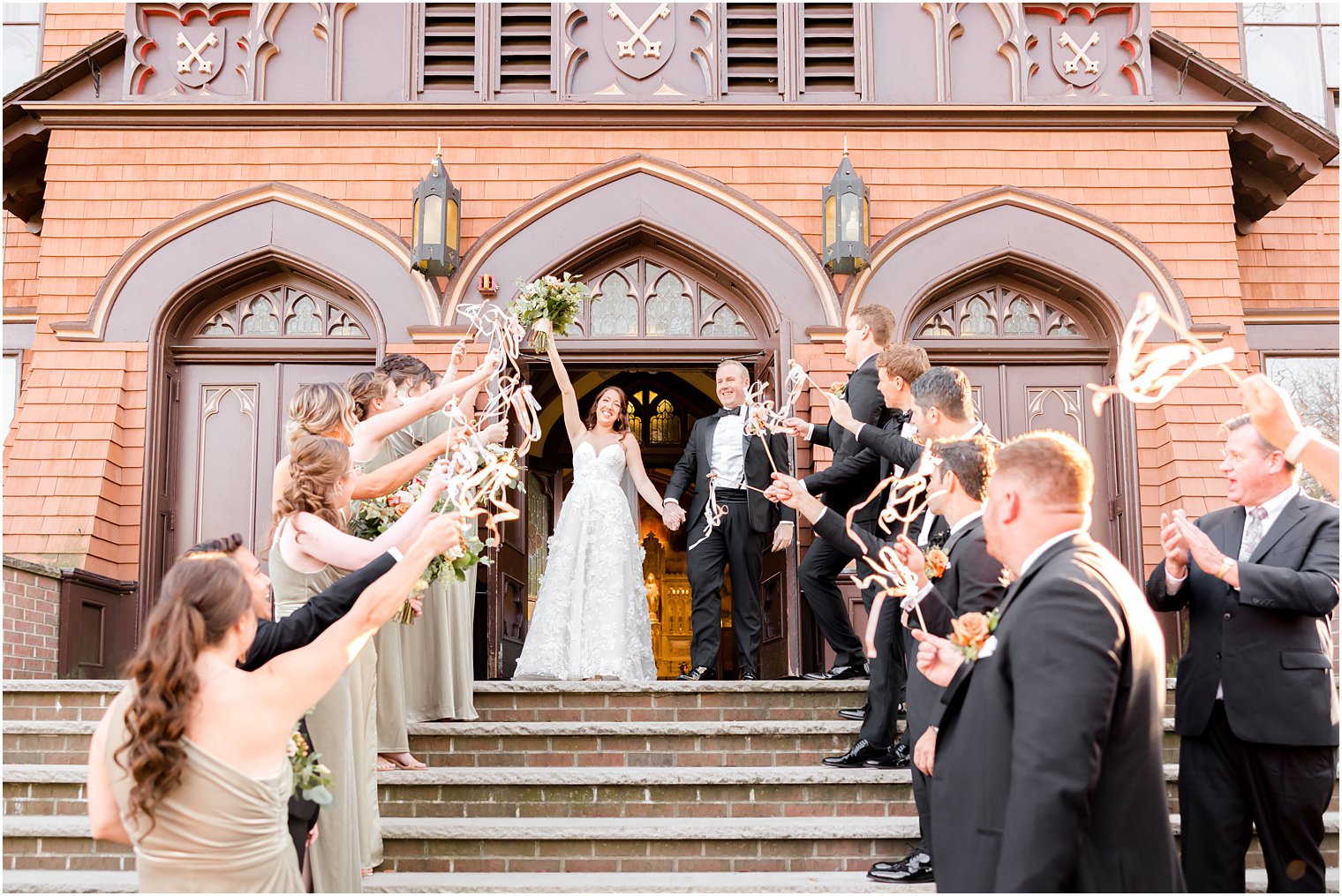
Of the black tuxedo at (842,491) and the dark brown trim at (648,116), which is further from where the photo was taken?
the dark brown trim at (648,116)

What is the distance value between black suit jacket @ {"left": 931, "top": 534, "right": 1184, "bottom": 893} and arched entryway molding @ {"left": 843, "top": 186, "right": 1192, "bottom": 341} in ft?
22.0

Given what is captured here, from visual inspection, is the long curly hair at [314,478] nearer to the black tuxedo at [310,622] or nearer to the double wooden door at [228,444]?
the black tuxedo at [310,622]

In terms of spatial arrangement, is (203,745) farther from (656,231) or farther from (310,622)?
(656,231)

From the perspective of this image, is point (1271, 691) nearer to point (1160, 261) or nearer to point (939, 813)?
point (939, 813)

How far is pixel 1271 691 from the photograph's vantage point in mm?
4312

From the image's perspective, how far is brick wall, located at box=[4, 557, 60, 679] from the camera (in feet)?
26.2

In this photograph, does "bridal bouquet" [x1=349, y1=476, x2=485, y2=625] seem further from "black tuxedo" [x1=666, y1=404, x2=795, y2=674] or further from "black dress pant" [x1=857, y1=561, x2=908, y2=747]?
"black tuxedo" [x1=666, y1=404, x2=795, y2=674]

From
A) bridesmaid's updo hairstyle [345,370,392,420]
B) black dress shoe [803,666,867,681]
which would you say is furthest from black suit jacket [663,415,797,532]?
bridesmaid's updo hairstyle [345,370,392,420]

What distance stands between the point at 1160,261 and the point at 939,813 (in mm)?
7384

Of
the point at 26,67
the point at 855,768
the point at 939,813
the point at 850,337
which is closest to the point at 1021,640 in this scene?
the point at 939,813

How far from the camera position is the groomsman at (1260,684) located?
4.23 meters

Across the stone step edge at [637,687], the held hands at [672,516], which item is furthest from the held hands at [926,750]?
the held hands at [672,516]

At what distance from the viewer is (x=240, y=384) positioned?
383 inches

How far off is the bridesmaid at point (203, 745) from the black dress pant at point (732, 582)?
4829 millimetres
